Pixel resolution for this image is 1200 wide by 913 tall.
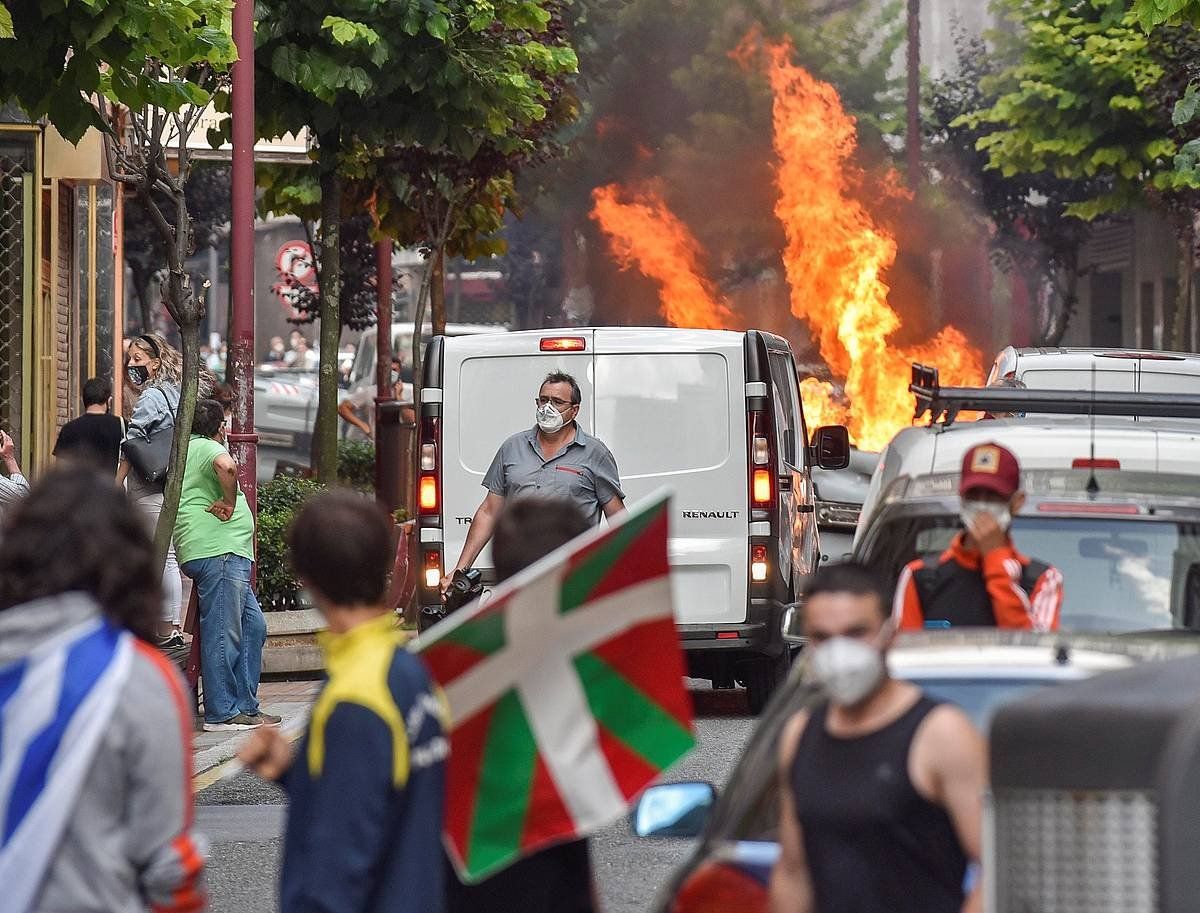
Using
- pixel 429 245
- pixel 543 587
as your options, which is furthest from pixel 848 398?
pixel 543 587

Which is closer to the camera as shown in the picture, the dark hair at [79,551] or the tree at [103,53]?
the dark hair at [79,551]

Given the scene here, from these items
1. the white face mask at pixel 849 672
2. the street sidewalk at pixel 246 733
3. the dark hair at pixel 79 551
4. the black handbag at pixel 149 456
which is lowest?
the street sidewalk at pixel 246 733

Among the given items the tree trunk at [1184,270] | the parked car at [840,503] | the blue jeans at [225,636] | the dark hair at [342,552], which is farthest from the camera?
the tree trunk at [1184,270]

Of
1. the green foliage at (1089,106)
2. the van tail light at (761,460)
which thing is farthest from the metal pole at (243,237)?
the green foliage at (1089,106)

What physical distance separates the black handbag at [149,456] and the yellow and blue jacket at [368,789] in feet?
28.0

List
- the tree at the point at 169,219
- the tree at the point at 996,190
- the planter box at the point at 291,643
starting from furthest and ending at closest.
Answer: the tree at the point at 996,190, the tree at the point at 169,219, the planter box at the point at 291,643

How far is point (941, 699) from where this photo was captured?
4688mm

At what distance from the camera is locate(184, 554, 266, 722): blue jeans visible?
1211 cm

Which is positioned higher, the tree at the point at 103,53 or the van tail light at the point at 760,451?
the tree at the point at 103,53

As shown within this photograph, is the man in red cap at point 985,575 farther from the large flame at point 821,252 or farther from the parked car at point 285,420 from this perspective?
the parked car at point 285,420

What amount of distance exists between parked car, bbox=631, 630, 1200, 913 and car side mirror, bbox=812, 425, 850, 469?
25.1 feet

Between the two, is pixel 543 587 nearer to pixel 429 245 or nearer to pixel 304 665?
pixel 304 665

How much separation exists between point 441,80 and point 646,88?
24830mm

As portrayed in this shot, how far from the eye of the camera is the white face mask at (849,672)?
13.9 feet
